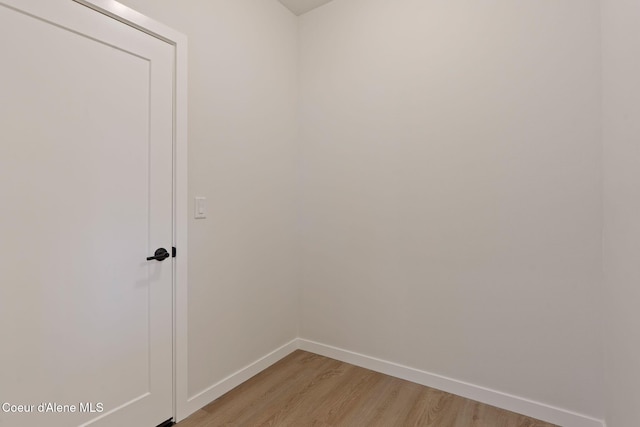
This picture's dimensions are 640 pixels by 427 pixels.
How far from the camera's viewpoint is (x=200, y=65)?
194 centimetres

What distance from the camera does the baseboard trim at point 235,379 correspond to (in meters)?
1.90

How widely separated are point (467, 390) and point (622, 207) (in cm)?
142

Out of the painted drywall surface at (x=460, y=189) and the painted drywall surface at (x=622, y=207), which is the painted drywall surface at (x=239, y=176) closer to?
the painted drywall surface at (x=460, y=189)

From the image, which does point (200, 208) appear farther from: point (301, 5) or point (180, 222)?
point (301, 5)

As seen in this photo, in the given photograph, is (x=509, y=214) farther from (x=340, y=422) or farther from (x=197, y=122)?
(x=197, y=122)

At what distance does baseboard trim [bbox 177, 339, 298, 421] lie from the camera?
190 centimetres

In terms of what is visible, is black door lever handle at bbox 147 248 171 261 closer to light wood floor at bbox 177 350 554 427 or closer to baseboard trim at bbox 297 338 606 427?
light wood floor at bbox 177 350 554 427

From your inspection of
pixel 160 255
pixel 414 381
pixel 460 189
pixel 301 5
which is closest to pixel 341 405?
pixel 414 381

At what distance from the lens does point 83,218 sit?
143 cm

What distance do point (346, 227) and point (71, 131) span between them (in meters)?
1.82

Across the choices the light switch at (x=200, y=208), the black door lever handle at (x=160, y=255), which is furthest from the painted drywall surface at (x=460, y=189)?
the black door lever handle at (x=160, y=255)

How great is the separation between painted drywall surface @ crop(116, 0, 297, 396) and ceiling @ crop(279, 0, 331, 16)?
0.19 feet

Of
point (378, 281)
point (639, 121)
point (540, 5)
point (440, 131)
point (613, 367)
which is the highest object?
point (540, 5)

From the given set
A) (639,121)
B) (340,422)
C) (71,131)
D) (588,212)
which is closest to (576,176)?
(588,212)
